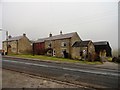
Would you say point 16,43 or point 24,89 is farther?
point 16,43

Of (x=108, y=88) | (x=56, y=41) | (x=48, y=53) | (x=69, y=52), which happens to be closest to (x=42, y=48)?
(x=48, y=53)

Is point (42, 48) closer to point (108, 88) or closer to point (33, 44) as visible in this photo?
point (33, 44)

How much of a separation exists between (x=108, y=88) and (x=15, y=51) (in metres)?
50.6

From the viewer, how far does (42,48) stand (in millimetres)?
51094

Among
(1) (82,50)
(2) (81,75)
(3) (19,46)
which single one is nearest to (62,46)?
(1) (82,50)

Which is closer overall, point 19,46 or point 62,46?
point 62,46

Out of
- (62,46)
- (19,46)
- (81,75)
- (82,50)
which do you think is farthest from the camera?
(19,46)

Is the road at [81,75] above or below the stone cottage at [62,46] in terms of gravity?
below

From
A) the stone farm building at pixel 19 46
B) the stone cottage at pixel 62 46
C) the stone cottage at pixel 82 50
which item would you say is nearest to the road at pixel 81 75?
the stone cottage at pixel 82 50

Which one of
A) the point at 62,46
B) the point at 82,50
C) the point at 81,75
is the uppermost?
the point at 62,46

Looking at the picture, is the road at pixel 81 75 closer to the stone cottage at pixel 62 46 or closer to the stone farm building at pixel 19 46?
the stone cottage at pixel 62 46

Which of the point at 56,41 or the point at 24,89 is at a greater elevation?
the point at 56,41

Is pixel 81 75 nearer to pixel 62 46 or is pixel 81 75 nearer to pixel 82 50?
pixel 82 50

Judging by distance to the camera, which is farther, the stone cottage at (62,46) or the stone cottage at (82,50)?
the stone cottage at (62,46)
